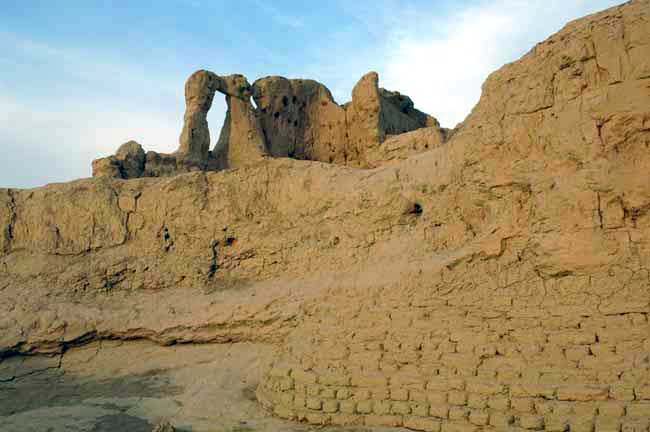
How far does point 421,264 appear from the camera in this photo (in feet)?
26.8

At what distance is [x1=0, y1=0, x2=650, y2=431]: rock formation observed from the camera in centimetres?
615

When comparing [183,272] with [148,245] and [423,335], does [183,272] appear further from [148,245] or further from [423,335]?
[423,335]

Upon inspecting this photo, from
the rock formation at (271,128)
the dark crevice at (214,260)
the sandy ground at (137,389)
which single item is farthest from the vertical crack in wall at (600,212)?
the rock formation at (271,128)

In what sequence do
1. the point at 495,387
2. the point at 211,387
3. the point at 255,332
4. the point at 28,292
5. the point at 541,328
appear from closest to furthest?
Result: the point at 495,387
the point at 541,328
the point at 211,387
the point at 255,332
the point at 28,292

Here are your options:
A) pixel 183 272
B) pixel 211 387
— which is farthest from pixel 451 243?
pixel 183 272

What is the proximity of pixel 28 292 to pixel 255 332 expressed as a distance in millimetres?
3637

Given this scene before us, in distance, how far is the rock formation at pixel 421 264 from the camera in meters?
6.15

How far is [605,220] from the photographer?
6.89m

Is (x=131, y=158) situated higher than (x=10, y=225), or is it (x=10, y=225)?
(x=131, y=158)

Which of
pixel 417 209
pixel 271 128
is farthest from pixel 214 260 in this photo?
pixel 271 128

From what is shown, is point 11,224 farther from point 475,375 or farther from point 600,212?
point 600,212

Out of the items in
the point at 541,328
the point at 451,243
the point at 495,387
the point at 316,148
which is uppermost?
the point at 316,148

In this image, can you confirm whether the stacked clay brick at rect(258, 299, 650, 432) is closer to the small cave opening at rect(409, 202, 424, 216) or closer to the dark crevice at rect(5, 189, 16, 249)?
the small cave opening at rect(409, 202, 424, 216)

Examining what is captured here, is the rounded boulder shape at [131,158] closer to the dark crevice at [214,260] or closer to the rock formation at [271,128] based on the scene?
the rock formation at [271,128]
